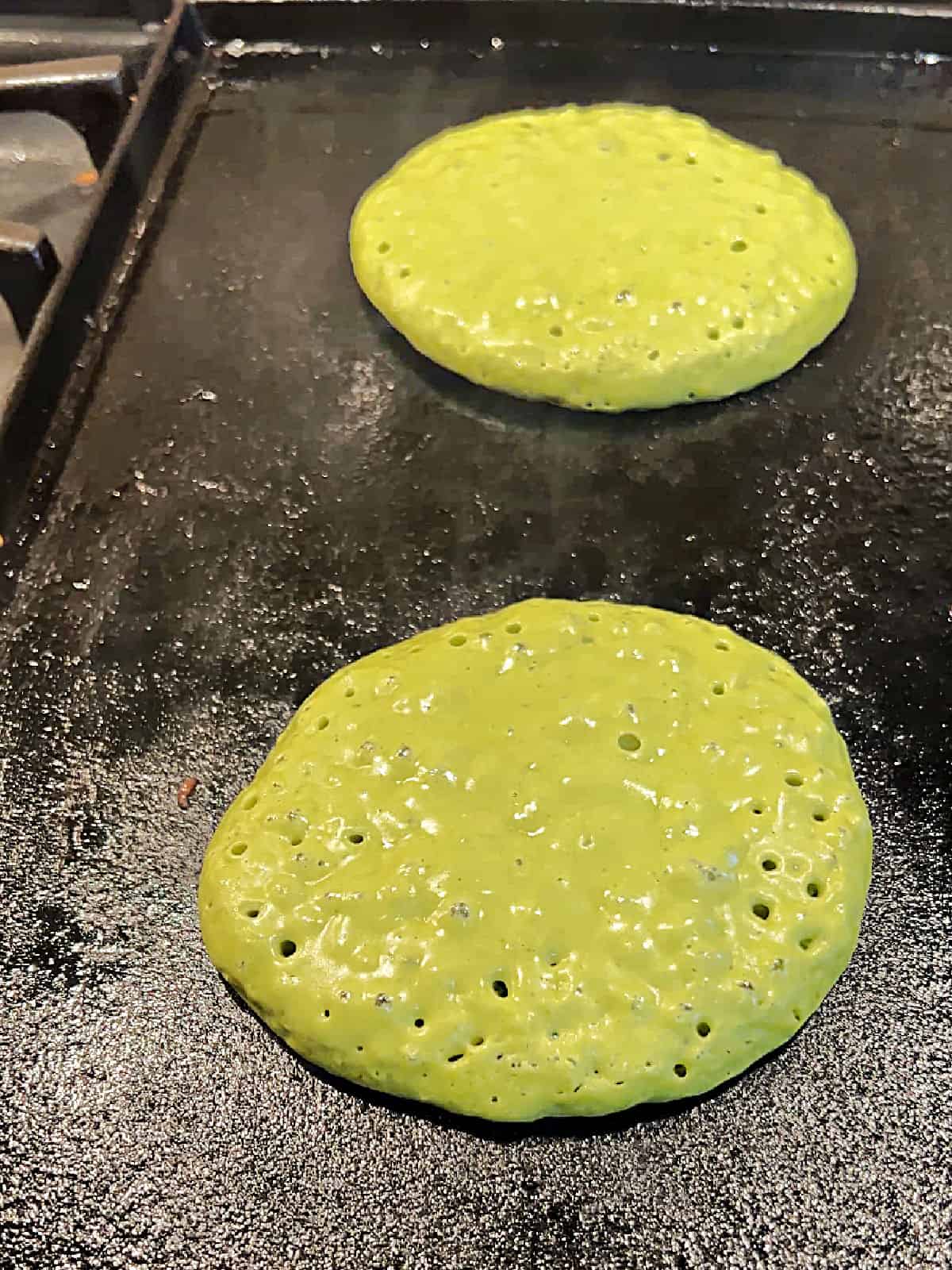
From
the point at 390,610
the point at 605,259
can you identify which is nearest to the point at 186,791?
the point at 390,610

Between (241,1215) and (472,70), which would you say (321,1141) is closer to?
(241,1215)

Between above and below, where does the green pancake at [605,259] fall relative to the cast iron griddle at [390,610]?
above

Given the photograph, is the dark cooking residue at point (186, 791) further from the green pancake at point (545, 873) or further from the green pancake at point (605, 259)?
the green pancake at point (605, 259)

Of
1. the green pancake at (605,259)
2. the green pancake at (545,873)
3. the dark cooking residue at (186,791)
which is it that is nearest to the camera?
the green pancake at (545,873)

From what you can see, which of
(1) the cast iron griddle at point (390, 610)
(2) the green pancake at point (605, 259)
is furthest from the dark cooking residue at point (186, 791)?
(2) the green pancake at point (605, 259)

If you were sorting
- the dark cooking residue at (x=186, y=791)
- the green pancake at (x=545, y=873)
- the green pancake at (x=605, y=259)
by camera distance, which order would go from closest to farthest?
the green pancake at (x=545, y=873)
the dark cooking residue at (x=186, y=791)
the green pancake at (x=605, y=259)

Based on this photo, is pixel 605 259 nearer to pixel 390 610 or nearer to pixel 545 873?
pixel 390 610
